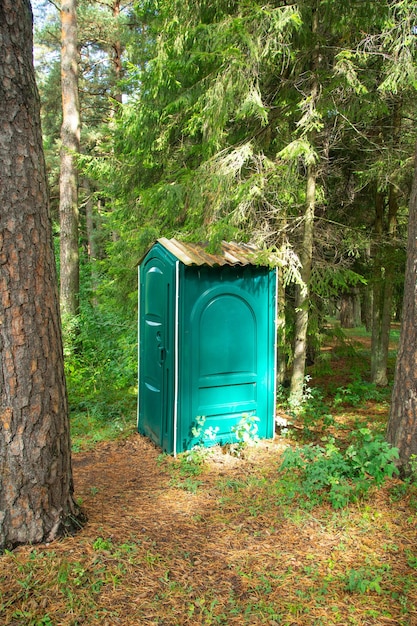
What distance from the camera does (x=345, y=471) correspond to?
3.62 metres

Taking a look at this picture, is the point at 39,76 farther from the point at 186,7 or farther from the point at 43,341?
the point at 43,341

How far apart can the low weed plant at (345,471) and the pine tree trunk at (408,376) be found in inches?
5.2

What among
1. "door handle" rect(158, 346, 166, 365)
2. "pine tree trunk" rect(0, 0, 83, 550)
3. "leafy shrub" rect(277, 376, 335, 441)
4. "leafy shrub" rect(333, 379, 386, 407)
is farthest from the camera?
"leafy shrub" rect(333, 379, 386, 407)

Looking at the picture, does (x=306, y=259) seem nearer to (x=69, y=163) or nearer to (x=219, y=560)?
(x=219, y=560)

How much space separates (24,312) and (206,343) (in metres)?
2.23

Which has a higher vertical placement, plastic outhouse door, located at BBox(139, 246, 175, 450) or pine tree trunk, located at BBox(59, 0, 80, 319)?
pine tree trunk, located at BBox(59, 0, 80, 319)

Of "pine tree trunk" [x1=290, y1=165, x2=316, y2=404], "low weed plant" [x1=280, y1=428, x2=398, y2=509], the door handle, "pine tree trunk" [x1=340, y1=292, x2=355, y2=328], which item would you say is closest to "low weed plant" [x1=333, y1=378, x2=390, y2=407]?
"pine tree trunk" [x1=290, y1=165, x2=316, y2=404]

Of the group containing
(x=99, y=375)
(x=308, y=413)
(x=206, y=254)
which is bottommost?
(x=308, y=413)

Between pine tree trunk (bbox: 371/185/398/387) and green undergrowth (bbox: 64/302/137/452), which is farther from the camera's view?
pine tree trunk (bbox: 371/185/398/387)

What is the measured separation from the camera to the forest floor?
2285 mm

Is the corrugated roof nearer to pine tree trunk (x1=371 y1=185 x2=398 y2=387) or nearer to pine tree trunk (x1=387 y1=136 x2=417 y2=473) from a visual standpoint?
pine tree trunk (x1=387 y1=136 x2=417 y2=473)

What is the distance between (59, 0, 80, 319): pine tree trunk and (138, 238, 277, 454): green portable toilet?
182 inches

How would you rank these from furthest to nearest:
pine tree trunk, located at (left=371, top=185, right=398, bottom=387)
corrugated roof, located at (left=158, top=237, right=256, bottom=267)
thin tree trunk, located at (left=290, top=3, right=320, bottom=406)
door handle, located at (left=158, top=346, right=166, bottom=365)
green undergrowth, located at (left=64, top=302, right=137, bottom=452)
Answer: pine tree trunk, located at (left=371, top=185, right=398, bottom=387) → green undergrowth, located at (left=64, top=302, right=137, bottom=452) → thin tree trunk, located at (left=290, top=3, right=320, bottom=406) → door handle, located at (left=158, top=346, right=166, bottom=365) → corrugated roof, located at (left=158, top=237, right=256, bottom=267)

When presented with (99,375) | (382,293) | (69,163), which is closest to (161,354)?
(99,375)
